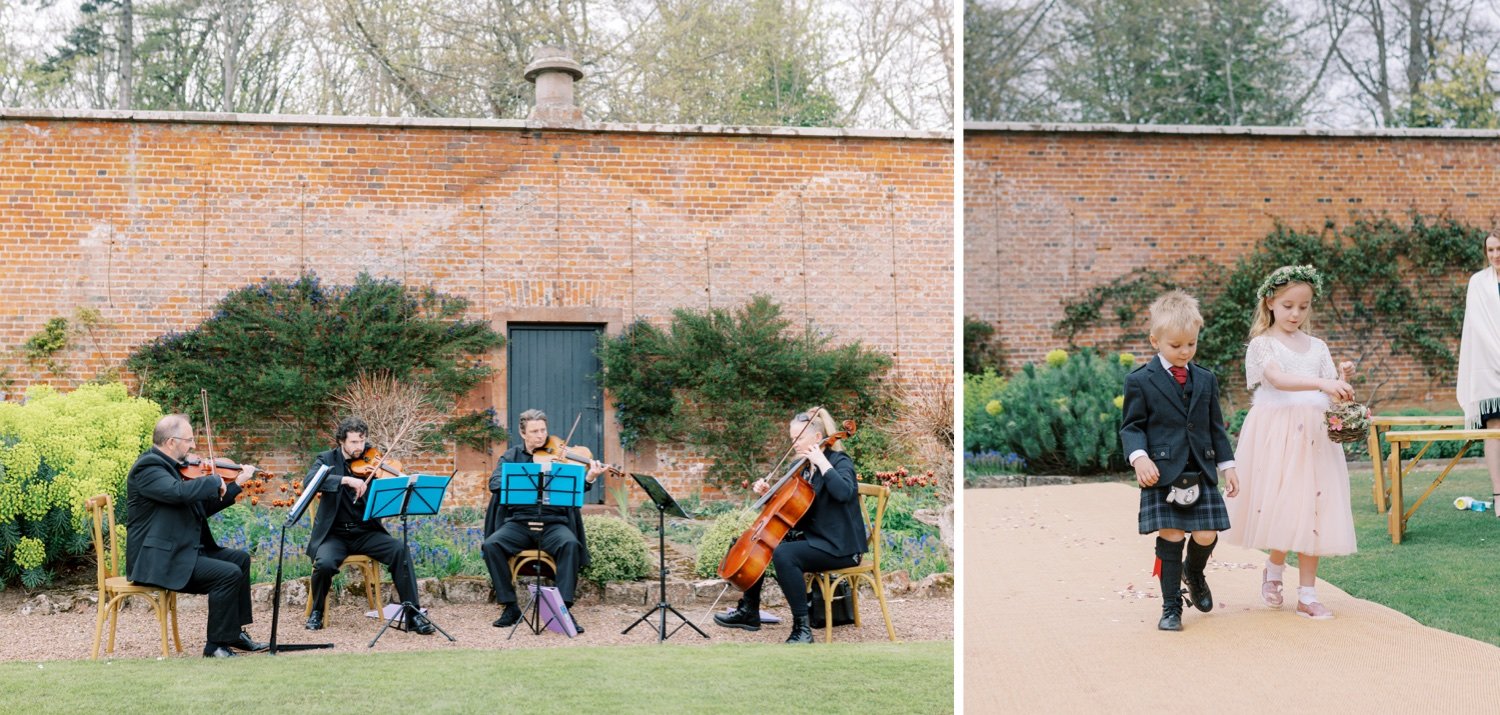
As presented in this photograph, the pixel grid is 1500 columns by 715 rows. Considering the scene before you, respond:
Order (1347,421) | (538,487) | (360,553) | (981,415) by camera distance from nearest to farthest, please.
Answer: (1347,421) → (538,487) → (360,553) → (981,415)

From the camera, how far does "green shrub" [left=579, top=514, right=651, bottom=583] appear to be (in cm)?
660

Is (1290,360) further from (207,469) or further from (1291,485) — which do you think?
(207,469)

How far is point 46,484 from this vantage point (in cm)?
670

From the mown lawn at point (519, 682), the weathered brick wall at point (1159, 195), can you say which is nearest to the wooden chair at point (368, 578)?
the mown lawn at point (519, 682)

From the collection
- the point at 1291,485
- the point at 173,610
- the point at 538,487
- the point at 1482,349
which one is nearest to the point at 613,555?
the point at 538,487

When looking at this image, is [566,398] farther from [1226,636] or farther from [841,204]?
[1226,636]

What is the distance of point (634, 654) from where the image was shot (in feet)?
17.2

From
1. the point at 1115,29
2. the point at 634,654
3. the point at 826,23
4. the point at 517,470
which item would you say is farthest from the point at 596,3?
the point at 634,654

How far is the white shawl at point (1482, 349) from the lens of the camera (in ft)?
19.0

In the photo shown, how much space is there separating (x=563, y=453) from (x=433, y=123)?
14.0ft

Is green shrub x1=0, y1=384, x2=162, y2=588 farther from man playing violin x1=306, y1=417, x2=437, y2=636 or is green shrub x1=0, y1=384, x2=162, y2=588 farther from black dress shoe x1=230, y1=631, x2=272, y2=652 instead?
black dress shoe x1=230, y1=631, x2=272, y2=652

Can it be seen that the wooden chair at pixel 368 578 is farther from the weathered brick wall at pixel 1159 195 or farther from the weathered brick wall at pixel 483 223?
the weathered brick wall at pixel 1159 195

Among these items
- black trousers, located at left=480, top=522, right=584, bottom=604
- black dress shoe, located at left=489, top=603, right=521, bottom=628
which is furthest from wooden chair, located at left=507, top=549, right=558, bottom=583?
black dress shoe, located at left=489, top=603, right=521, bottom=628

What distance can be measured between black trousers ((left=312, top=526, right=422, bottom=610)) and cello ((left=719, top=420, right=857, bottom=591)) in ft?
5.10
